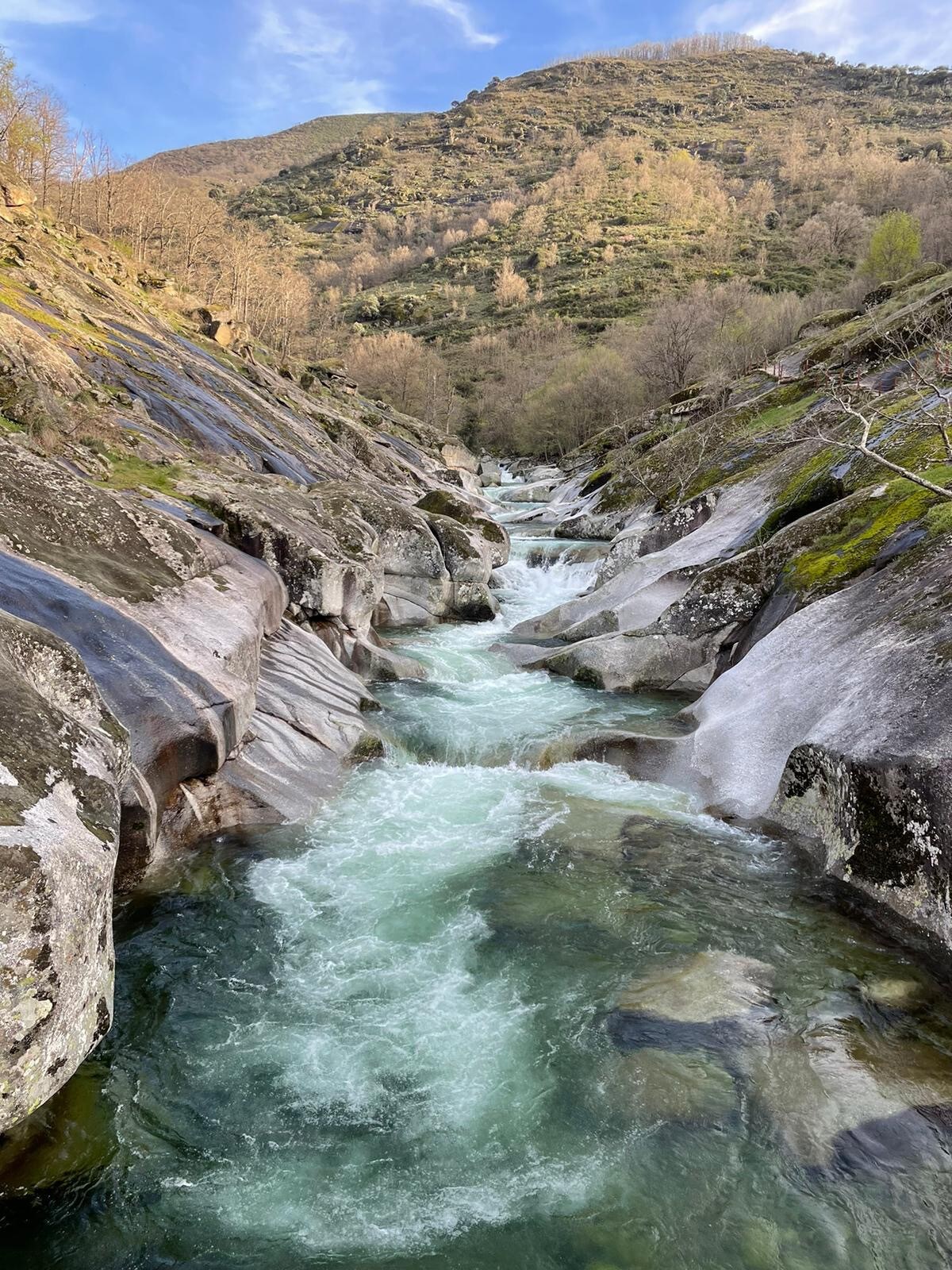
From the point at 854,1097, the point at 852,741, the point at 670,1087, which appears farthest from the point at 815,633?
the point at 670,1087

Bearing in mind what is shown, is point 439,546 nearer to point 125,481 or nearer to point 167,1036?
point 125,481

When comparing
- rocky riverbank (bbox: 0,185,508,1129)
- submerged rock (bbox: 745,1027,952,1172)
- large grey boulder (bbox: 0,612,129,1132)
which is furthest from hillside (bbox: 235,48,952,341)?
large grey boulder (bbox: 0,612,129,1132)

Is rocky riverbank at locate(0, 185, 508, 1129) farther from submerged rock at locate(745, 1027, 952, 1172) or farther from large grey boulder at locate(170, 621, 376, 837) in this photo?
submerged rock at locate(745, 1027, 952, 1172)

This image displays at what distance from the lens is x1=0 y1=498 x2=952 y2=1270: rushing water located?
14.5ft

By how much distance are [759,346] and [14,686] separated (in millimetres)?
52060

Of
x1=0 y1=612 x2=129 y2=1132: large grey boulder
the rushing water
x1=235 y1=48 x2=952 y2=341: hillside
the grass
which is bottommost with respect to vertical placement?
the rushing water

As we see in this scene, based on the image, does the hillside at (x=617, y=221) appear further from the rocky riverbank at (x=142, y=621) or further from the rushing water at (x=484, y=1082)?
the rushing water at (x=484, y=1082)

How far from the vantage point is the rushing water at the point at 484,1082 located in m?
4.43

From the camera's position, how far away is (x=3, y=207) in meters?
30.8

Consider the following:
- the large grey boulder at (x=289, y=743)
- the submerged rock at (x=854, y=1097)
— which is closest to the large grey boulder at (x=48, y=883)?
the large grey boulder at (x=289, y=743)

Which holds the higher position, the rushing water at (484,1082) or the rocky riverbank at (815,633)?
the rocky riverbank at (815,633)

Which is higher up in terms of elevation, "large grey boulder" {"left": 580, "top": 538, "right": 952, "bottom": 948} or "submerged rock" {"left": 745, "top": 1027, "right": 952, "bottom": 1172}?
"large grey boulder" {"left": 580, "top": 538, "right": 952, "bottom": 948}

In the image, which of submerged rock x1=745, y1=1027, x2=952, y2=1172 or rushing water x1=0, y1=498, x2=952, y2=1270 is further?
submerged rock x1=745, y1=1027, x2=952, y2=1172

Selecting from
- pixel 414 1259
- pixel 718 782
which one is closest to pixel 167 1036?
pixel 414 1259
